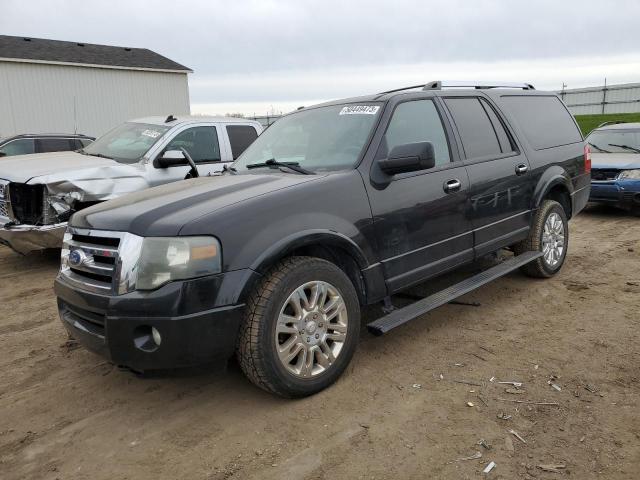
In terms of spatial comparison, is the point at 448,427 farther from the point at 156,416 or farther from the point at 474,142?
the point at 474,142

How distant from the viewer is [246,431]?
285 centimetres

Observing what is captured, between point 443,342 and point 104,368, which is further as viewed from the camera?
point 443,342

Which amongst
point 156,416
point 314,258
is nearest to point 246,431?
point 156,416

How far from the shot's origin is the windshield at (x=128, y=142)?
676 cm

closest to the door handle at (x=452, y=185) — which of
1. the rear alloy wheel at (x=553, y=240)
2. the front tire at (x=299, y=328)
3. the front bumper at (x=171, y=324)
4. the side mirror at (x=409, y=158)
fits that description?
the side mirror at (x=409, y=158)

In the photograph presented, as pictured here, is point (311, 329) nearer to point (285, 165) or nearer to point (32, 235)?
point (285, 165)

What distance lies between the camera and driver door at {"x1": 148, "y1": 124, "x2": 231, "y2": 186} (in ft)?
21.9

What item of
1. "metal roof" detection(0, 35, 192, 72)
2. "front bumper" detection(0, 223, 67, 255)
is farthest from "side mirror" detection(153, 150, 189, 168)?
"metal roof" detection(0, 35, 192, 72)

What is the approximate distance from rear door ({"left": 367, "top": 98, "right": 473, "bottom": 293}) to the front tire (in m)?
0.54

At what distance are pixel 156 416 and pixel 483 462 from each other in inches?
73.1

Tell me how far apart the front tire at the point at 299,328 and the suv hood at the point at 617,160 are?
24.6 feet

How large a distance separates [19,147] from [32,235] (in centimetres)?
631

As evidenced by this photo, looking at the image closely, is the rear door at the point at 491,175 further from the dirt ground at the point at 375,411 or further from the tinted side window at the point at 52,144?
the tinted side window at the point at 52,144

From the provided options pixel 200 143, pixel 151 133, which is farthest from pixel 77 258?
pixel 200 143
